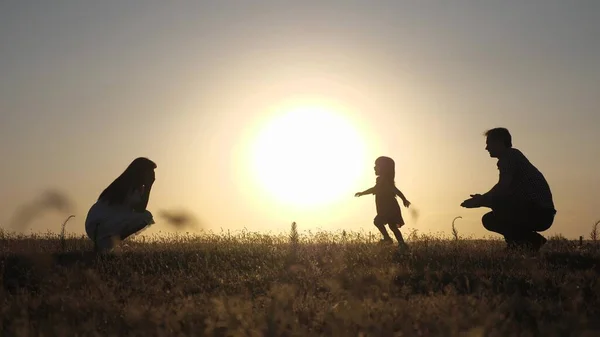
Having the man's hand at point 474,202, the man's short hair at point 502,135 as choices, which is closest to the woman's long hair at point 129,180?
the man's hand at point 474,202

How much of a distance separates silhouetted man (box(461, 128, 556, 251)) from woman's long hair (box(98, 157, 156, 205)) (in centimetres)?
560

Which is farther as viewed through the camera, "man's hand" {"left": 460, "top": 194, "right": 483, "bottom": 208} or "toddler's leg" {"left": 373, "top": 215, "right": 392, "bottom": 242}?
"toddler's leg" {"left": 373, "top": 215, "right": 392, "bottom": 242}

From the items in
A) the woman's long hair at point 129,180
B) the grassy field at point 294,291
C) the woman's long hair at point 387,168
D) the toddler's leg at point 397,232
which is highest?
the woman's long hair at point 387,168

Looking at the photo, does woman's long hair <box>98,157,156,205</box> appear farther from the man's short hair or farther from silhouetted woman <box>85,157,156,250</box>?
the man's short hair

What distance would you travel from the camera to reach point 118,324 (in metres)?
5.75

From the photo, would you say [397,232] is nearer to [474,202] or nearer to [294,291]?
[474,202]

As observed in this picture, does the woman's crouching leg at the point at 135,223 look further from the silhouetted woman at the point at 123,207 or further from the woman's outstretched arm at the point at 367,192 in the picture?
the woman's outstretched arm at the point at 367,192

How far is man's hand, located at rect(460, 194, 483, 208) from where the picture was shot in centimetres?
1223

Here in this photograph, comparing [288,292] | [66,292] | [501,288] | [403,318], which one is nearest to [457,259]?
[501,288]

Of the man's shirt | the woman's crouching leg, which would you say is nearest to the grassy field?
the woman's crouching leg

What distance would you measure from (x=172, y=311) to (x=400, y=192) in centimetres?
936

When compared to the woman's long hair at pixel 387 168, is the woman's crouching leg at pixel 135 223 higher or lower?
lower

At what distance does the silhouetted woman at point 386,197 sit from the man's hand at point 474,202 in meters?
2.84

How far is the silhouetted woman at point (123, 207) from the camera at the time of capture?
12.0 meters
